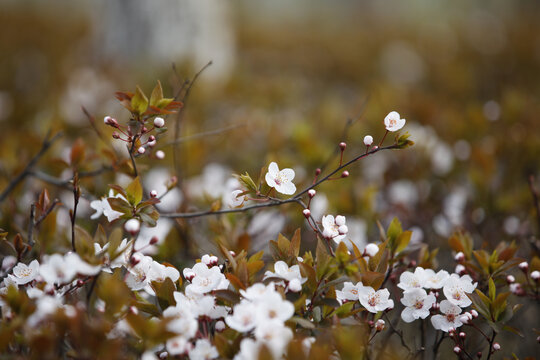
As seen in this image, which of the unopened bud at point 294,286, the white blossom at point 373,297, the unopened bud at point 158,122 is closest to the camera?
the unopened bud at point 294,286

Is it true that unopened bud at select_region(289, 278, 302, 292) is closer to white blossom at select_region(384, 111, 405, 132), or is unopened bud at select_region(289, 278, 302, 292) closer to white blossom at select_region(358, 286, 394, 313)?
white blossom at select_region(358, 286, 394, 313)

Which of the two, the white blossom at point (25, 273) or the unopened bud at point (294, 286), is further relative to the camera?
the white blossom at point (25, 273)

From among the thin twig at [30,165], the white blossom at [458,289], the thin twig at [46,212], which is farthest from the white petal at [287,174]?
the thin twig at [30,165]

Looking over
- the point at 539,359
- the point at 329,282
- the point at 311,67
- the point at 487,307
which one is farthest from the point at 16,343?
the point at 311,67

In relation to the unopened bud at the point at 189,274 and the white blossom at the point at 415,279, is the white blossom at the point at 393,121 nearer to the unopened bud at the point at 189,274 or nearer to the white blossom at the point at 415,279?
the white blossom at the point at 415,279

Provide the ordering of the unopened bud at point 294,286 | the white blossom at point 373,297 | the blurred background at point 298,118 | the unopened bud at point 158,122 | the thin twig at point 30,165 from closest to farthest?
the unopened bud at point 294,286
the white blossom at point 373,297
the unopened bud at point 158,122
the thin twig at point 30,165
the blurred background at point 298,118

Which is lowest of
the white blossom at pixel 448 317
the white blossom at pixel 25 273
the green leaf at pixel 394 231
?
the white blossom at pixel 448 317

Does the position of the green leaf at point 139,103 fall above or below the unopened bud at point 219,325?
above
